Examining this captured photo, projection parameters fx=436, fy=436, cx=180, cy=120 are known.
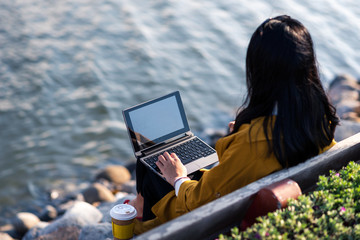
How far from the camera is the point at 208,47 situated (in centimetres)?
1016

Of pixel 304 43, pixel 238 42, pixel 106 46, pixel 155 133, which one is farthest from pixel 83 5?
pixel 304 43

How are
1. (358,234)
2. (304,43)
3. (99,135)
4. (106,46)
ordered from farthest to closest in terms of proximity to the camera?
1. (106,46)
2. (99,135)
3. (304,43)
4. (358,234)

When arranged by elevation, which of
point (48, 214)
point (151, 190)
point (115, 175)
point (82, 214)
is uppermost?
point (151, 190)

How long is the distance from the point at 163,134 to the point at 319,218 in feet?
5.49

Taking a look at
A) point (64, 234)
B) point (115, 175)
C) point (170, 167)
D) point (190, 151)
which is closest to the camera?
point (170, 167)

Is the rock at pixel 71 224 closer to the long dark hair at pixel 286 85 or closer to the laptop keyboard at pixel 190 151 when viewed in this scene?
the laptop keyboard at pixel 190 151

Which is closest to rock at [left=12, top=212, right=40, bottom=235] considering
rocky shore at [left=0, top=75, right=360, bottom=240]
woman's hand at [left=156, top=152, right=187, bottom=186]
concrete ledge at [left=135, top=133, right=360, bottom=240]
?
rocky shore at [left=0, top=75, right=360, bottom=240]

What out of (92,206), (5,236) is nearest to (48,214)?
(5,236)

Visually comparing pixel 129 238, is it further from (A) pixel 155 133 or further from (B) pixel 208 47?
(B) pixel 208 47

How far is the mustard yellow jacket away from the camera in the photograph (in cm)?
255

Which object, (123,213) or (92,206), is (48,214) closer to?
(92,206)

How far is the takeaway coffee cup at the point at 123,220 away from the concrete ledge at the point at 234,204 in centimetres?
79

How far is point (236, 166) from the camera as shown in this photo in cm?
262

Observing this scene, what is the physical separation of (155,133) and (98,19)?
289 inches
